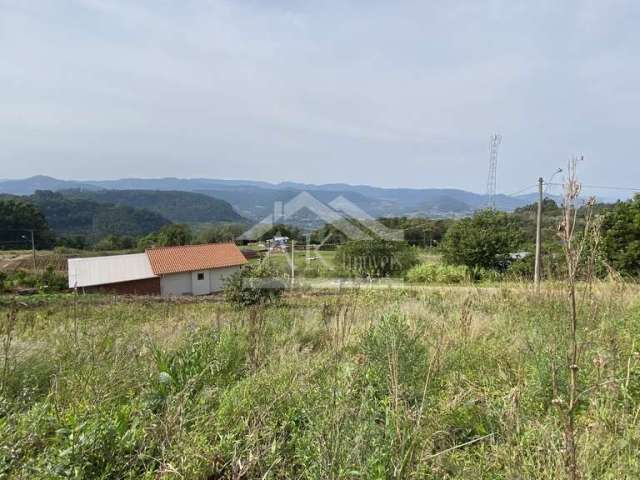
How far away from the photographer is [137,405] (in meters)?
2.19

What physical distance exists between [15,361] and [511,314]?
500 cm

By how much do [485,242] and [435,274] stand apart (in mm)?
4134

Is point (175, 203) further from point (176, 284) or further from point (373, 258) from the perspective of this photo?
point (373, 258)

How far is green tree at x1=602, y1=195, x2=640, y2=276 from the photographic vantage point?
17.1 m

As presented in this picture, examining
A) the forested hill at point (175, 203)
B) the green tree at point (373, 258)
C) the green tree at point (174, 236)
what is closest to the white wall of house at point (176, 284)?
the green tree at point (373, 258)

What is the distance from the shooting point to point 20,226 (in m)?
53.3

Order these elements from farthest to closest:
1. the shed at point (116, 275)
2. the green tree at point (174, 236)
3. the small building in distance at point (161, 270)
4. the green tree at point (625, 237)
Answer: the green tree at point (174, 236), the small building in distance at point (161, 270), the shed at point (116, 275), the green tree at point (625, 237)

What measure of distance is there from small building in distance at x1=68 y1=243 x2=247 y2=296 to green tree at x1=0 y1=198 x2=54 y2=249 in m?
33.2

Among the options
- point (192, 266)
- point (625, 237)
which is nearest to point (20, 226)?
point (192, 266)

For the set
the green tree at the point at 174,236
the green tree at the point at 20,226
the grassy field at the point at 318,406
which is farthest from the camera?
the green tree at the point at 20,226

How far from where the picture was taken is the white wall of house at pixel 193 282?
2834 cm

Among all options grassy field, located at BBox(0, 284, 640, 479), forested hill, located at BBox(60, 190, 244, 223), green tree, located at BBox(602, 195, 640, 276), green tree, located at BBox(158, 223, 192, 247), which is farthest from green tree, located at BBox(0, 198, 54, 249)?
green tree, located at BBox(602, 195, 640, 276)

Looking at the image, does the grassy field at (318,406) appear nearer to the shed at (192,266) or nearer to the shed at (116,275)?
the shed at (192,266)

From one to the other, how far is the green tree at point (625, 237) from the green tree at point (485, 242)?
187 inches
